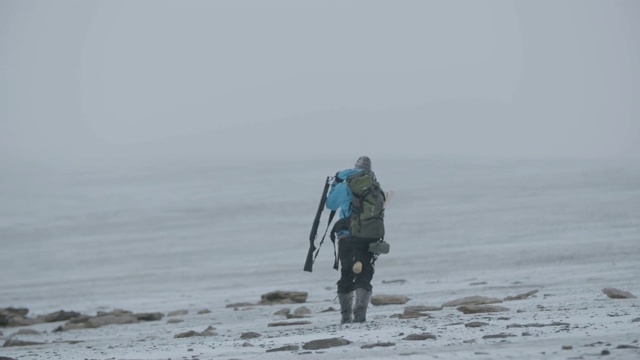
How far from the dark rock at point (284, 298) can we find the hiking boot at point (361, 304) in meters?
6.60

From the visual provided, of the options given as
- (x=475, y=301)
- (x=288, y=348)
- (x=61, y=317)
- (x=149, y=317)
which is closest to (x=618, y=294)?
(x=475, y=301)

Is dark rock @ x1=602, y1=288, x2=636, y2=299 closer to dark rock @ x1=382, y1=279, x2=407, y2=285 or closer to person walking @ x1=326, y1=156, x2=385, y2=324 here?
person walking @ x1=326, y1=156, x2=385, y2=324

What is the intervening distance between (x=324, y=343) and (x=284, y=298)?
9542mm

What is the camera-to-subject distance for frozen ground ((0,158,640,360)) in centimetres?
1053

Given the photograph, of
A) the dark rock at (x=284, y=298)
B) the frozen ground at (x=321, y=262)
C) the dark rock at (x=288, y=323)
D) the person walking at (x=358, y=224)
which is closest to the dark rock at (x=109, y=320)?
the frozen ground at (x=321, y=262)

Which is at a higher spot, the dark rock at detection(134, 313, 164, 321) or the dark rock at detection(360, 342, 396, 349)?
the dark rock at detection(134, 313, 164, 321)

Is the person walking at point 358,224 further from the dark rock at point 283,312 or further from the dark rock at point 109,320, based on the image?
the dark rock at point 109,320

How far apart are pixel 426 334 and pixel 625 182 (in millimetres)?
41219

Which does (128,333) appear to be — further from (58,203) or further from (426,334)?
(58,203)

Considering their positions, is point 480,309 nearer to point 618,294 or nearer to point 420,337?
point 618,294

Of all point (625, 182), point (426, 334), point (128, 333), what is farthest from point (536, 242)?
point (625, 182)

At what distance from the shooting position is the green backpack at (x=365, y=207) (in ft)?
39.6

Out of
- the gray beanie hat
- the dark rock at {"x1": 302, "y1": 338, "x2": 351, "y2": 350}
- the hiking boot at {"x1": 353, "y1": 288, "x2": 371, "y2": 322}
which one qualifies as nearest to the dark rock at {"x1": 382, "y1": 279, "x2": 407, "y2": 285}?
the hiking boot at {"x1": 353, "y1": 288, "x2": 371, "y2": 322}

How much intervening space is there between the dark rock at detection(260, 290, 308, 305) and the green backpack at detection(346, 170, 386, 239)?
6979 millimetres
